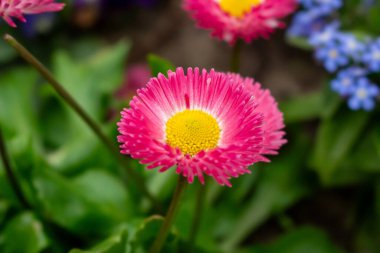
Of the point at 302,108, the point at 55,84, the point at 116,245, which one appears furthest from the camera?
the point at 302,108

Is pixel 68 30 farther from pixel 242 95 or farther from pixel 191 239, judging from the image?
pixel 242 95

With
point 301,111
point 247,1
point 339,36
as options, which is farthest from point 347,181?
point 247,1

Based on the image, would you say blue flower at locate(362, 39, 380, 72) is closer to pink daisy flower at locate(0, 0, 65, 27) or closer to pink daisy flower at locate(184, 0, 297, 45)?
pink daisy flower at locate(184, 0, 297, 45)

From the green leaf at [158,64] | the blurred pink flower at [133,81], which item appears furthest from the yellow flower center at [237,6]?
the blurred pink flower at [133,81]

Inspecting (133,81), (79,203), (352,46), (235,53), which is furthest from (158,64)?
(133,81)

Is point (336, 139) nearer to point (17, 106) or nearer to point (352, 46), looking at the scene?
point (352, 46)

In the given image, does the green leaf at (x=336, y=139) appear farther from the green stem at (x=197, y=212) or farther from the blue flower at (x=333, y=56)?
the green stem at (x=197, y=212)

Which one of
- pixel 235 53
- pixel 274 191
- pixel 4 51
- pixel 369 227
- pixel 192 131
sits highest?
pixel 4 51
